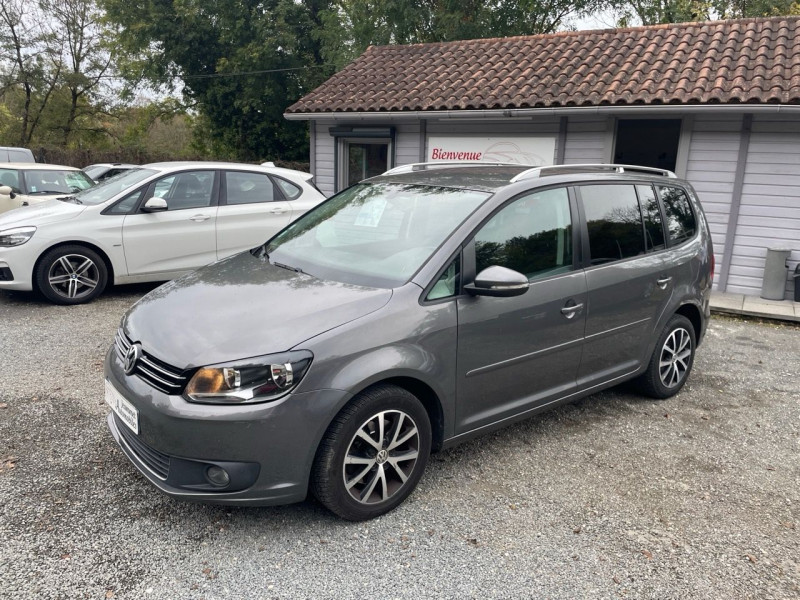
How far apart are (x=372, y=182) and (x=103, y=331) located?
3293 millimetres

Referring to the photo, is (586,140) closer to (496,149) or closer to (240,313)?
(496,149)

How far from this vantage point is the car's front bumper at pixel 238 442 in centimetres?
262

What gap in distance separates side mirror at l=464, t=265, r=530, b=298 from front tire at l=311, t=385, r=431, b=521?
0.65m

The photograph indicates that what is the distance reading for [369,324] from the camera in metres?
2.89

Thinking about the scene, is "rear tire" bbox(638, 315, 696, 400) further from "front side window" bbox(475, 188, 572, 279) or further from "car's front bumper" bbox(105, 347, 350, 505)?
"car's front bumper" bbox(105, 347, 350, 505)

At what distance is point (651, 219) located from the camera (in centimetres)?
446

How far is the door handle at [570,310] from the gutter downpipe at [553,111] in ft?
19.3

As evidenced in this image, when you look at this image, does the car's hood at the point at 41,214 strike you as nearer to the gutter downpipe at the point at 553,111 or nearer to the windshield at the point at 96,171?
the gutter downpipe at the point at 553,111

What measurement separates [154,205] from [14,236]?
140cm

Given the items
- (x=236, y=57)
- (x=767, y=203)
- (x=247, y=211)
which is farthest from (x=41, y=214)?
(x=236, y=57)

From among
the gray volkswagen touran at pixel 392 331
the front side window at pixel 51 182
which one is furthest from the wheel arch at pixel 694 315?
the front side window at pixel 51 182

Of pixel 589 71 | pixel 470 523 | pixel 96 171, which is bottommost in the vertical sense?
pixel 470 523

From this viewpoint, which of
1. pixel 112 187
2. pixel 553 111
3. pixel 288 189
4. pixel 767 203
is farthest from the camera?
pixel 553 111

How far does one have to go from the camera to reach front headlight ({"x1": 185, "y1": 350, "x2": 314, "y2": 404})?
2.65 metres
